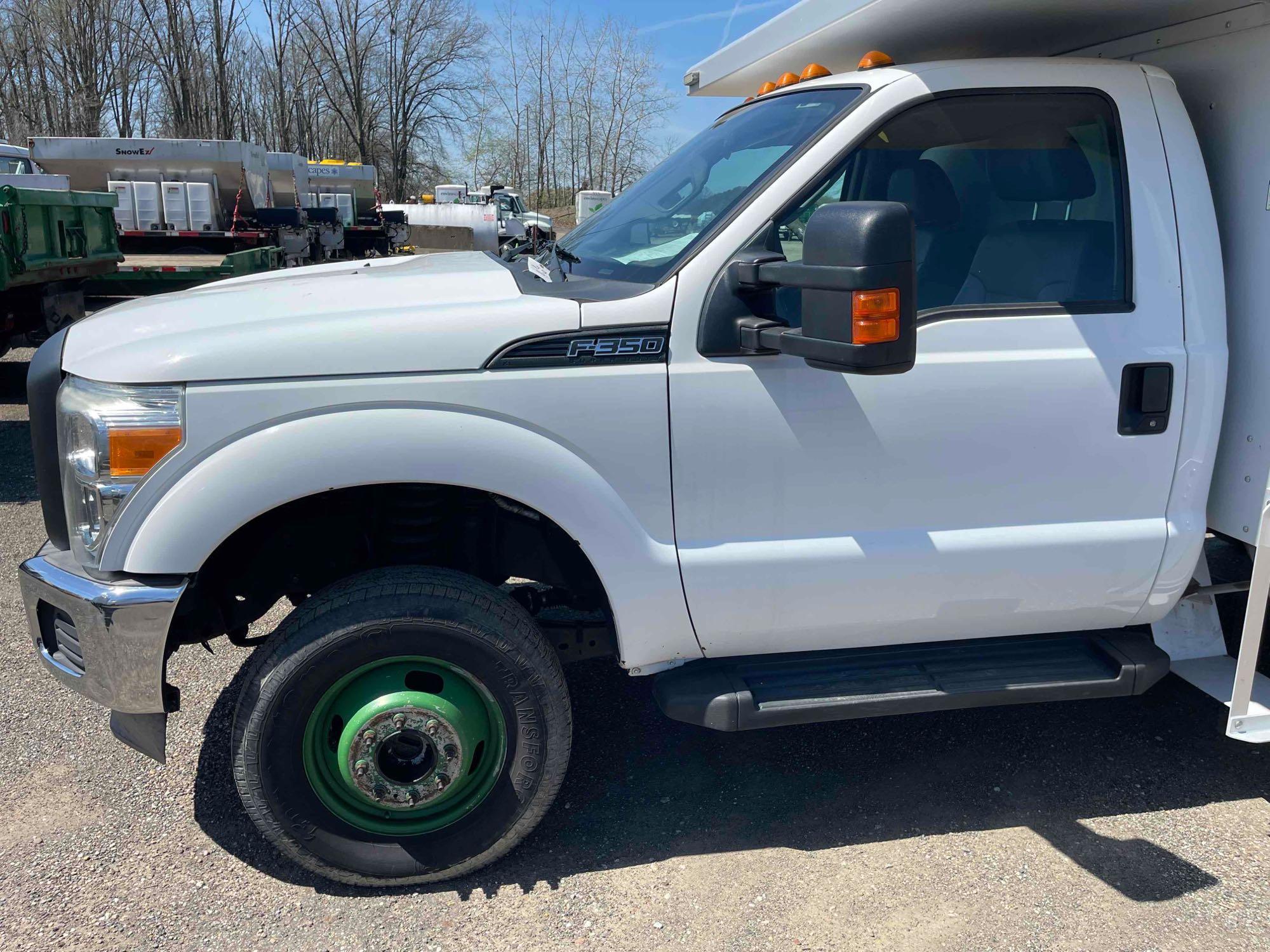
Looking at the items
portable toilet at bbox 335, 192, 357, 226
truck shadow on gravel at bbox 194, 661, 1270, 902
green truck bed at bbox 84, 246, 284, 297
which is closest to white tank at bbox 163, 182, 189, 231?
green truck bed at bbox 84, 246, 284, 297

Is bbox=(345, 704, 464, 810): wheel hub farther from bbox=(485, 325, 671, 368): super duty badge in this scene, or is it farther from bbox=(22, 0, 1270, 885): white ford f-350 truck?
bbox=(485, 325, 671, 368): super duty badge

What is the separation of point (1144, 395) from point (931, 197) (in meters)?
0.80

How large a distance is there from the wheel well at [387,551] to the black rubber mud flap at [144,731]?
22cm

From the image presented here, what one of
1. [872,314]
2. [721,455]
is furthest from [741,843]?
[872,314]

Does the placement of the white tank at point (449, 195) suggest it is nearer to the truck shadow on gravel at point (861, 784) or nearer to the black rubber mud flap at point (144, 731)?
the truck shadow on gravel at point (861, 784)

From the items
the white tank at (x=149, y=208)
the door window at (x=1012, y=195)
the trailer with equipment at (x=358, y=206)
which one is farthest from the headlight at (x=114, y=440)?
the trailer with equipment at (x=358, y=206)

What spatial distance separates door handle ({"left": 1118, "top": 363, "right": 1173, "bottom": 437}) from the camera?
268 cm

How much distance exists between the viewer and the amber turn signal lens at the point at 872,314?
206 cm

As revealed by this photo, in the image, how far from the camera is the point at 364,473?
2420mm

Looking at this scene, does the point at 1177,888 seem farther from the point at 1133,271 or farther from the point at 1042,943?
the point at 1133,271

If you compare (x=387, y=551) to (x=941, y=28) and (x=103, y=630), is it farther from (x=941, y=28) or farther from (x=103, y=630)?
(x=941, y=28)

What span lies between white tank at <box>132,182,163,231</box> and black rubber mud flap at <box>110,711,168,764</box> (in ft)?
49.8

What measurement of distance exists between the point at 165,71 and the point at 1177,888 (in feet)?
170

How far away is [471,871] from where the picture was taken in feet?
9.10
